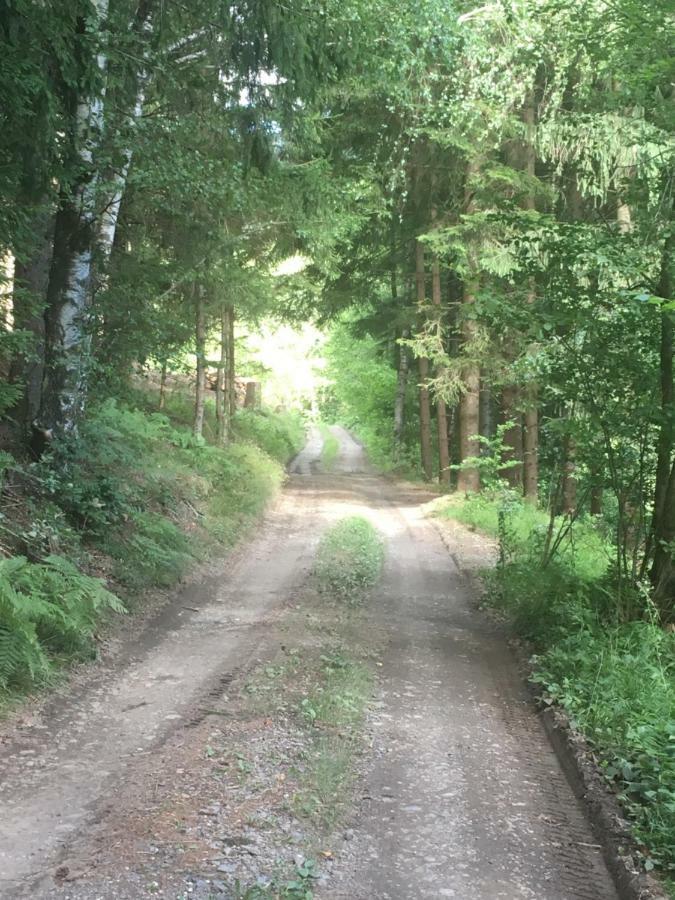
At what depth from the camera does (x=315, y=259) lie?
15.3 meters

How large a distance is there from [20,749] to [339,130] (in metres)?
14.3

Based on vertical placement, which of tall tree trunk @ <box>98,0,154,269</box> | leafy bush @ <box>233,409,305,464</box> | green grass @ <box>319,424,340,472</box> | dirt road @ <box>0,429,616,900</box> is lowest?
dirt road @ <box>0,429,616,900</box>

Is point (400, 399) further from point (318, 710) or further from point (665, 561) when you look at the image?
point (318, 710)

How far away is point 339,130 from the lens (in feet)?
51.0

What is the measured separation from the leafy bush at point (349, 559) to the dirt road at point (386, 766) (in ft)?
3.45

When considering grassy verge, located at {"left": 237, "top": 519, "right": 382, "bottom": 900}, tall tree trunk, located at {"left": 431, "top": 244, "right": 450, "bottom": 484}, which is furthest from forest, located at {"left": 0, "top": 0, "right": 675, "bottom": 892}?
tall tree trunk, located at {"left": 431, "top": 244, "right": 450, "bottom": 484}

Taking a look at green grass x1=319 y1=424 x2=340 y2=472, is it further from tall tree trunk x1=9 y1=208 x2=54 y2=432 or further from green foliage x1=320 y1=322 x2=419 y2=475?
tall tree trunk x1=9 y1=208 x2=54 y2=432

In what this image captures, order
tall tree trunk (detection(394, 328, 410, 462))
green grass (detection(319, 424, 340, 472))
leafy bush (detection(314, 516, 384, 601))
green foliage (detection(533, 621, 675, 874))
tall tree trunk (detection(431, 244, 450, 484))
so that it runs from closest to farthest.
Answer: green foliage (detection(533, 621, 675, 874)) → leafy bush (detection(314, 516, 384, 601)) → tall tree trunk (detection(431, 244, 450, 484)) → tall tree trunk (detection(394, 328, 410, 462)) → green grass (detection(319, 424, 340, 472))

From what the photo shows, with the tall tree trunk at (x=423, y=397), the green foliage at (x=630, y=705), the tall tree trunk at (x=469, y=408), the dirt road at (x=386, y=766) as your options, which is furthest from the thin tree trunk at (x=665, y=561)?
the tall tree trunk at (x=423, y=397)

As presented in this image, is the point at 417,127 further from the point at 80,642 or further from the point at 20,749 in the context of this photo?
the point at 20,749

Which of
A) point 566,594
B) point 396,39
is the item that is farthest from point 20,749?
point 396,39

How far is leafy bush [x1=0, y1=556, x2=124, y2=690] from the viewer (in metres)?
5.18

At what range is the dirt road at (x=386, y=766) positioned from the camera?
3557 millimetres

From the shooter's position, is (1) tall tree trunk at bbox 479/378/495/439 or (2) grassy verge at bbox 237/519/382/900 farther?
(1) tall tree trunk at bbox 479/378/495/439
